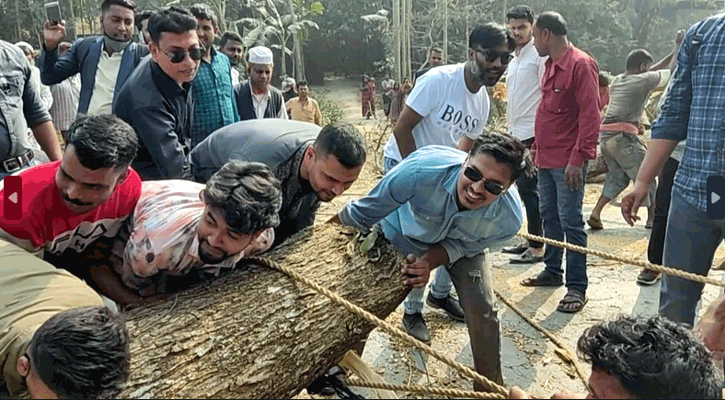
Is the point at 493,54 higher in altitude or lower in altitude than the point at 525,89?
higher

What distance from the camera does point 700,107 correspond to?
236 cm

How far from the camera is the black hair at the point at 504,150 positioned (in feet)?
7.93

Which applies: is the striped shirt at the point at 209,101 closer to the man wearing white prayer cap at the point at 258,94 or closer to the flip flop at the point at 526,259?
the man wearing white prayer cap at the point at 258,94

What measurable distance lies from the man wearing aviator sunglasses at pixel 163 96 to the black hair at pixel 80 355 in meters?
1.27

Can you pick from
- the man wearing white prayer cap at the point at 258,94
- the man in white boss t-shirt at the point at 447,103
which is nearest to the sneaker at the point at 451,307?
the man in white boss t-shirt at the point at 447,103

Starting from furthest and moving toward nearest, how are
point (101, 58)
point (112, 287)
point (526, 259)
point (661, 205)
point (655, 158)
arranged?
point (526, 259) < point (661, 205) < point (101, 58) < point (655, 158) < point (112, 287)

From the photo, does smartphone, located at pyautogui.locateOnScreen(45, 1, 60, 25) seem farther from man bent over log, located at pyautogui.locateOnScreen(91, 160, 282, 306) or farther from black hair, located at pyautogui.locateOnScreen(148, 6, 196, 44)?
man bent over log, located at pyautogui.locateOnScreen(91, 160, 282, 306)

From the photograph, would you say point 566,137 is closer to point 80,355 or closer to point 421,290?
point 421,290

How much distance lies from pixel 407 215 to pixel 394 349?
0.93 metres

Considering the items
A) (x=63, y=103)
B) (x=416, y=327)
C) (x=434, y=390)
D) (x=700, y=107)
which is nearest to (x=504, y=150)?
(x=700, y=107)

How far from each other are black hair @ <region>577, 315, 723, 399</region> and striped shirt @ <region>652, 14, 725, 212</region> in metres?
1.09

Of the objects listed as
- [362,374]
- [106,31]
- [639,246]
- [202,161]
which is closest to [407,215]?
[362,374]

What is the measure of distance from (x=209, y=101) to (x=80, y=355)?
2.13m

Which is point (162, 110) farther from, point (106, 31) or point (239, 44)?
point (239, 44)
